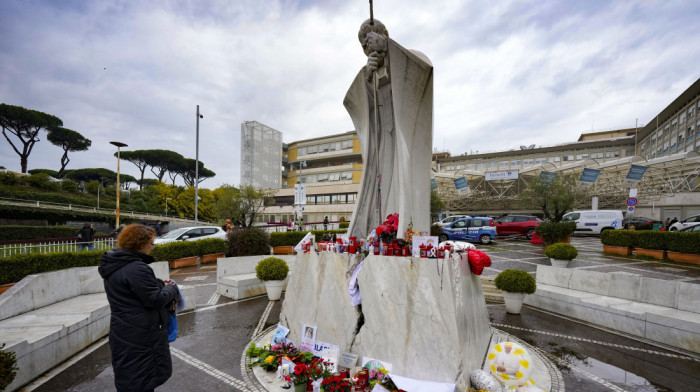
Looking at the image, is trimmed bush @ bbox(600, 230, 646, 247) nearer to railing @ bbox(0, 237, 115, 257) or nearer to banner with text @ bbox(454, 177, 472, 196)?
banner with text @ bbox(454, 177, 472, 196)

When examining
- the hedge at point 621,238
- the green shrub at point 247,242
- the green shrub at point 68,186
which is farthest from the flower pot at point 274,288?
the green shrub at point 68,186

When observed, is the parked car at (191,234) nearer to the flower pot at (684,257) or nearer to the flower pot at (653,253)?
the flower pot at (653,253)

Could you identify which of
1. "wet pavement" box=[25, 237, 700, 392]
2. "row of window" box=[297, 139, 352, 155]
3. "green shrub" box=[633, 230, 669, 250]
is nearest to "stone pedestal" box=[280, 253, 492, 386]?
"wet pavement" box=[25, 237, 700, 392]

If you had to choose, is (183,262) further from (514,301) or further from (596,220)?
(596,220)

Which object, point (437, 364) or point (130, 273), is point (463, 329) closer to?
point (437, 364)

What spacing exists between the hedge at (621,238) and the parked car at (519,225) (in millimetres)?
5565

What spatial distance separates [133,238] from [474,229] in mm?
19758

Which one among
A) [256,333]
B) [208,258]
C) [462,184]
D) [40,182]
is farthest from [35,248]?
[40,182]

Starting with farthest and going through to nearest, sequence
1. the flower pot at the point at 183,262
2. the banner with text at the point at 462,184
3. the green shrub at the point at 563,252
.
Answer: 1. the banner with text at the point at 462,184
2. the flower pot at the point at 183,262
3. the green shrub at the point at 563,252

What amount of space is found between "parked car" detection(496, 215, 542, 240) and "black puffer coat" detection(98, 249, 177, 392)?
23.5m

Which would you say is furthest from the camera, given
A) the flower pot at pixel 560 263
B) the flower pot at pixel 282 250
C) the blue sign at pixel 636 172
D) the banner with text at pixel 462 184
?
the banner with text at pixel 462 184

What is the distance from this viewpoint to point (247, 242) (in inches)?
516

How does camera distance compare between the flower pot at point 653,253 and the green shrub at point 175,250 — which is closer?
the green shrub at point 175,250

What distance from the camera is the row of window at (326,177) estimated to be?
47.9m
